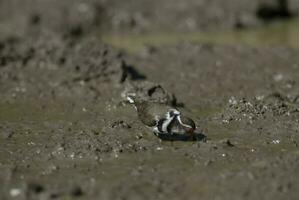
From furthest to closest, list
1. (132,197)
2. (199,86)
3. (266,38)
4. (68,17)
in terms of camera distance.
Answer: (68,17), (266,38), (199,86), (132,197)

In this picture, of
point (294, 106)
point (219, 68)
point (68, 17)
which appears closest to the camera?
point (294, 106)

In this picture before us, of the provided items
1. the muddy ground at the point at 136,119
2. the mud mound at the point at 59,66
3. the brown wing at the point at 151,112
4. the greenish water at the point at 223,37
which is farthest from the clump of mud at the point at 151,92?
the greenish water at the point at 223,37

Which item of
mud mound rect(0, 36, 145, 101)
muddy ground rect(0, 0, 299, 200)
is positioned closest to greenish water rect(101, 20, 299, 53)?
muddy ground rect(0, 0, 299, 200)

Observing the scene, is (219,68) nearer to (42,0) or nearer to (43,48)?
(43,48)

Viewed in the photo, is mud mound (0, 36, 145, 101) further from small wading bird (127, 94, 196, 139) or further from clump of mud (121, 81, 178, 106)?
small wading bird (127, 94, 196, 139)

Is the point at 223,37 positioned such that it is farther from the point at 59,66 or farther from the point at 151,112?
the point at 151,112

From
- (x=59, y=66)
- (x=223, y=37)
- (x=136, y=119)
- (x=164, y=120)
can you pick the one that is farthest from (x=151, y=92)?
(x=223, y=37)

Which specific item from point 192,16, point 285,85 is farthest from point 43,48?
point 192,16
